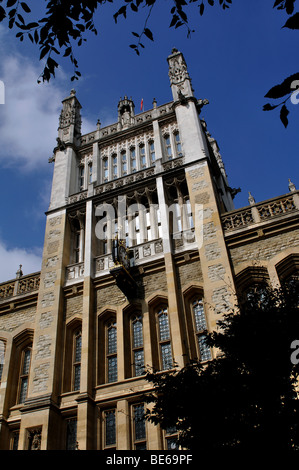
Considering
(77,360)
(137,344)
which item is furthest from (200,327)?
(77,360)

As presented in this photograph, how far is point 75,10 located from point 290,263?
11926 millimetres

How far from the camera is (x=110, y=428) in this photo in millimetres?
14570

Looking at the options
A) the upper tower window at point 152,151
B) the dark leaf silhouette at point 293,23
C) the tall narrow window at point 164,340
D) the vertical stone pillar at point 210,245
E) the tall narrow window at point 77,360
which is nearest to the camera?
the dark leaf silhouette at point 293,23

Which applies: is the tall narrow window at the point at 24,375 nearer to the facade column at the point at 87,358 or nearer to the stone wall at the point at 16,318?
the stone wall at the point at 16,318

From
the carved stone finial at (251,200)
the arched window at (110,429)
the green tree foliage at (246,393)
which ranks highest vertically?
the carved stone finial at (251,200)

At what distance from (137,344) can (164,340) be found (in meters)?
1.10

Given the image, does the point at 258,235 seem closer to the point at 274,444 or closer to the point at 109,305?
the point at 109,305

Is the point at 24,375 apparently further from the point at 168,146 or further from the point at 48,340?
the point at 168,146

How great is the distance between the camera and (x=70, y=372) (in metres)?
16.5

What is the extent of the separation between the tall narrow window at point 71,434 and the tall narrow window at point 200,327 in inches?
193

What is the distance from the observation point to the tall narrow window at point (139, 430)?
13.8 metres

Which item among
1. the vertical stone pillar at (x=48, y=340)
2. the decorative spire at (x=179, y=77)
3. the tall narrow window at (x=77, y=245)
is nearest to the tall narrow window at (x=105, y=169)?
the vertical stone pillar at (x=48, y=340)

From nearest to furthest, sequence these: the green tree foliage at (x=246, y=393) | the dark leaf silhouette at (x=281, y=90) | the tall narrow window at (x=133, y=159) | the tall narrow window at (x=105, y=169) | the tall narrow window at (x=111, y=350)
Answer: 1. the dark leaf silhouette at (x=281, y=90)
2. the green tree foliage at (x=246, y=393)
3. the tall narrow window at (x=111, y=350)
4. the tall narrow window at (x=133, y=159)
5. the tall narrow window at (x=105, y=169)
